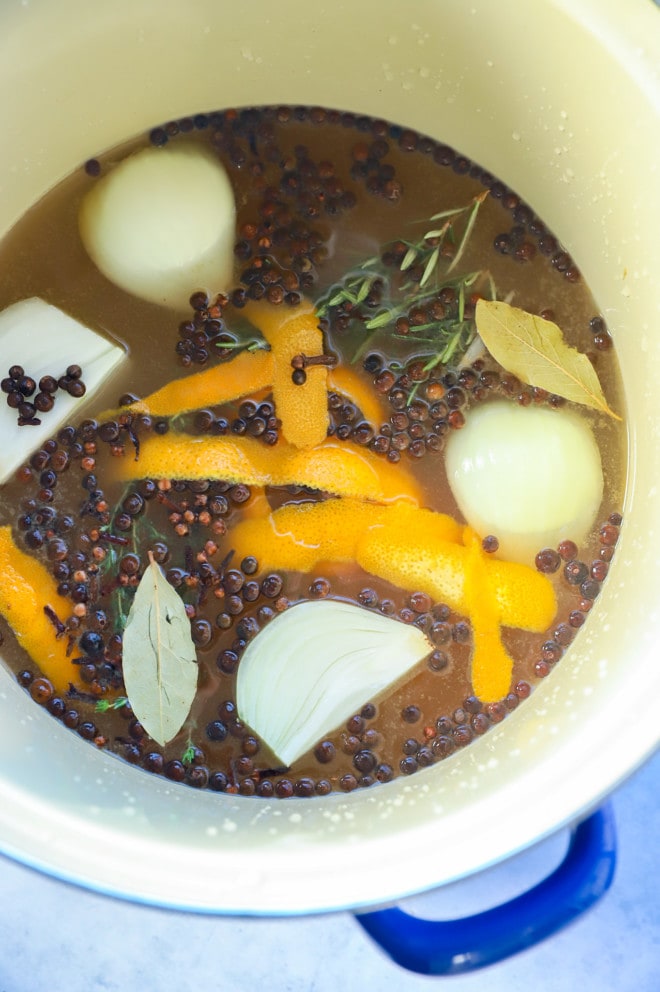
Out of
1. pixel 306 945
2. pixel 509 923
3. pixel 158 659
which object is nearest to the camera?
pixel 509 923

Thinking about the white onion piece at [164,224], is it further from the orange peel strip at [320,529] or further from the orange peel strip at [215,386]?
the orange peel strip at [320,529]

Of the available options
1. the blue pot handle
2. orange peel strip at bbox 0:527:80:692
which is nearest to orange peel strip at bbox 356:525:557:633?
the blue pot handle

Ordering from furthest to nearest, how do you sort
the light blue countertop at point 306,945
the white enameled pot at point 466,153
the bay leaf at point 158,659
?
the light blue countertop at point 306,945
the bay leaf at point 158,659
the white enameled pot at point 466,153

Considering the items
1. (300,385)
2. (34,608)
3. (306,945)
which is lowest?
(306,945)

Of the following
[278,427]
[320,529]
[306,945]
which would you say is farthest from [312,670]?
[306,945]

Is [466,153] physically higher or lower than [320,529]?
higher

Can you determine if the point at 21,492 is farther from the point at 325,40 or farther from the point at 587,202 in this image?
the point at 587,202

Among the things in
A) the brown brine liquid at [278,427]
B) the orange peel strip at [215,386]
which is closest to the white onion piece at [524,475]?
the brown brine liquid at [278,427]

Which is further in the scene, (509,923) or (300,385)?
(300,385)

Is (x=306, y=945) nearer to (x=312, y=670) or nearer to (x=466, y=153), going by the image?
(x=312, y=670)
